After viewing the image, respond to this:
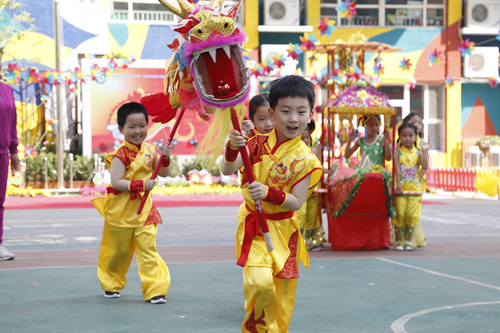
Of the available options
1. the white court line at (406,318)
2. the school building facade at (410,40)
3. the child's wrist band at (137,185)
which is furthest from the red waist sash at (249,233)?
the school building facade at (410,40)

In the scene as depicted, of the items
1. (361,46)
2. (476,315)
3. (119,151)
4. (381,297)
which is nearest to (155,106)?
(119,151)

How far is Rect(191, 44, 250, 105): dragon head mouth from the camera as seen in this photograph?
4066 millimetres

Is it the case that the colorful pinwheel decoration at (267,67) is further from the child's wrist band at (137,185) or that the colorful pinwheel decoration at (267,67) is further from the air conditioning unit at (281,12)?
the child's wrist band at (137,185)

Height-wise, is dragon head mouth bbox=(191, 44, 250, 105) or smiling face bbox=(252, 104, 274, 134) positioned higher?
dragon head mouth bbox=(191, 44, 250, 105)

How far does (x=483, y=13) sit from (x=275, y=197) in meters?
23.1

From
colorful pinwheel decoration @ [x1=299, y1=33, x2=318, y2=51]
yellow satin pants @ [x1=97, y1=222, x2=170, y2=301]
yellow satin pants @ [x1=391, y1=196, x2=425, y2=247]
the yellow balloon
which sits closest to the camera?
yellow satin pants @ [x1=97, y1=222, x2=170, y2=301]

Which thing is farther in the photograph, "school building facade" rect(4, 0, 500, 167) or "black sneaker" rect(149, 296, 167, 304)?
"school building facade" rect(4, 0, 500, 167)

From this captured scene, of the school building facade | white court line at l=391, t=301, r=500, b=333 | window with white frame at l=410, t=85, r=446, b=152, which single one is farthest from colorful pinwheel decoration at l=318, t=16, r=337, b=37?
window with white frame at l=410, t=85, r=446, b=152

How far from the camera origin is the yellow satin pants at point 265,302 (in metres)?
4.06

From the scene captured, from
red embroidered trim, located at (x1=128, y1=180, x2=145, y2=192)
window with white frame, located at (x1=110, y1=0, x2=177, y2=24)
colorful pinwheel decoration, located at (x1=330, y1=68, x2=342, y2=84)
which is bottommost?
red embroidered trim, located at (x1=128, y1=180, x2=145, y2=192)

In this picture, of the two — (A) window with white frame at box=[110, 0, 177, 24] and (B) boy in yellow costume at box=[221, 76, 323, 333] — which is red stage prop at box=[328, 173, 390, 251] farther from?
(A) window with white frame at box=[110, 0, 177, 24]

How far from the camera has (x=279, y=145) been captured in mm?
4289

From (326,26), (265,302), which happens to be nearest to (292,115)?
(265,302)

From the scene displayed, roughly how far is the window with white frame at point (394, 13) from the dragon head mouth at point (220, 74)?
21.6 metres
